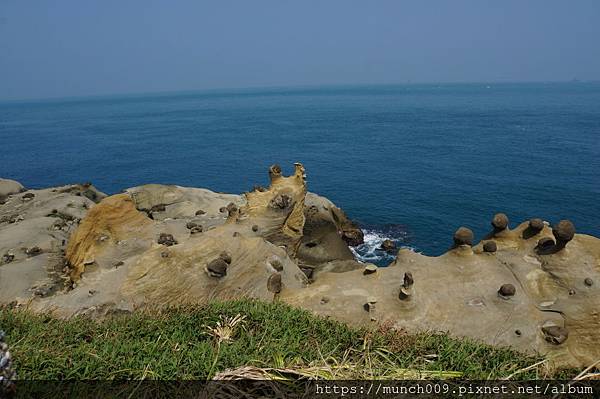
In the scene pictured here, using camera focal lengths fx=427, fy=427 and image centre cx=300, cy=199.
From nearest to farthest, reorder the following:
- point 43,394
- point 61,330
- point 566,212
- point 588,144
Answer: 1. point 43,394
2. point 61,330
3. point 566,212
4. point 588,144

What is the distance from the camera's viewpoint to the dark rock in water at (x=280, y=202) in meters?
23.3

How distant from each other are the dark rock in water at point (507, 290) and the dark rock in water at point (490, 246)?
2.80 meters

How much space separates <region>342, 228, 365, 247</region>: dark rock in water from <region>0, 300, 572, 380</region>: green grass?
33789 mm

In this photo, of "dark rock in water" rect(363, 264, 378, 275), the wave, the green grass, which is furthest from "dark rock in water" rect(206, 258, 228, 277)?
the wave

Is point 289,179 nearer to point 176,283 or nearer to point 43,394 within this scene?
point 176,283

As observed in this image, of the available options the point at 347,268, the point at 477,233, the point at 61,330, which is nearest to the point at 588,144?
the point at 477,233

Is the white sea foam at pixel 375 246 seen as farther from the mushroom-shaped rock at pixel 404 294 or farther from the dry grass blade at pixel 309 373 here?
the dry grass blade at pixel 309 373

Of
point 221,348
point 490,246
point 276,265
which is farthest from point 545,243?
point 221,348

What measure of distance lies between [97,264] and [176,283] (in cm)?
568

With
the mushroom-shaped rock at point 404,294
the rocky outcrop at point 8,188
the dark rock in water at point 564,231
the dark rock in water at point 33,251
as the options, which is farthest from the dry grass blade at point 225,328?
the rocky outcrop at point 8,188

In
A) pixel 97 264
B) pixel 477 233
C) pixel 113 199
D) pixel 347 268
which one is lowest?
pixel 477 233

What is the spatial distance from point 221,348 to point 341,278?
8419 mm

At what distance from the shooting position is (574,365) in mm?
11406

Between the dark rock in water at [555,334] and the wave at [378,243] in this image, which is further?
the wave at [378,243]
